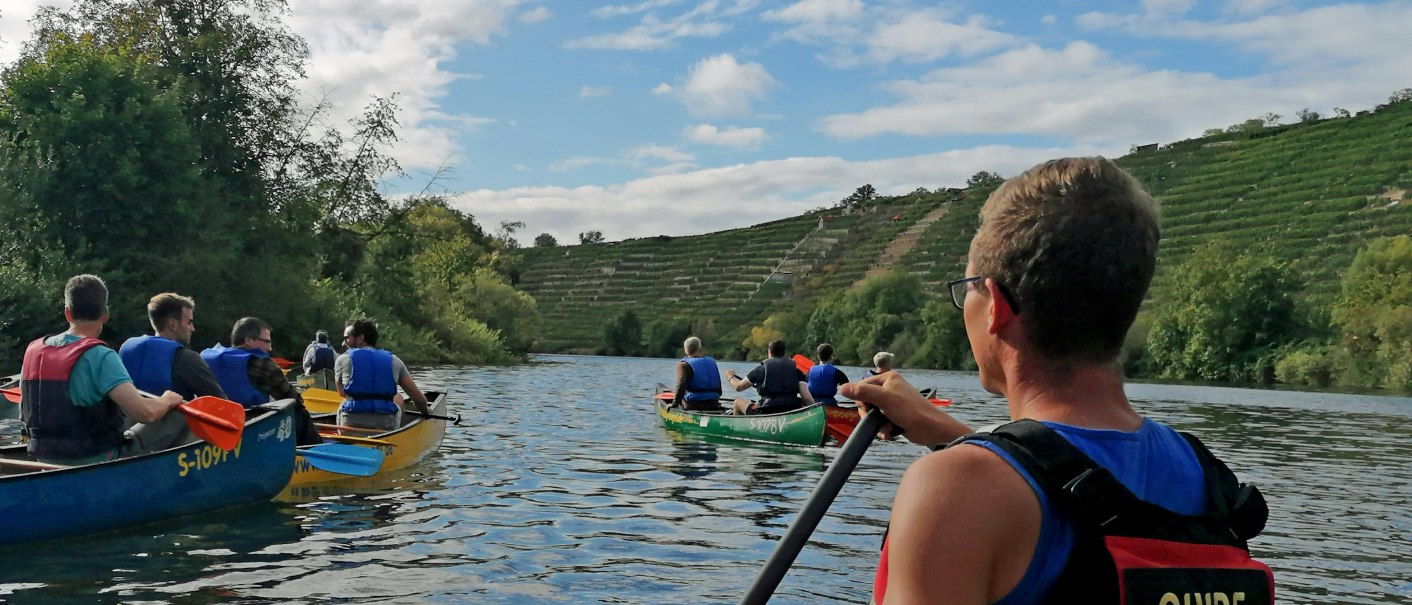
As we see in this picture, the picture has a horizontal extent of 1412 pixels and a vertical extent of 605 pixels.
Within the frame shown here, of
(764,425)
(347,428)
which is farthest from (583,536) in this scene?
(764,425)

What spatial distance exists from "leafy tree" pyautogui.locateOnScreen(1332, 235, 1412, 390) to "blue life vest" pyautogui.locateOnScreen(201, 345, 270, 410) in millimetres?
49435

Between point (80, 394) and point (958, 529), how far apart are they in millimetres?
7956

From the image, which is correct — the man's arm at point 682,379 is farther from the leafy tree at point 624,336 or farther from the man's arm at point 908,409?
the leafy tree at point 624,336

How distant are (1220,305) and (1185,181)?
51007mm

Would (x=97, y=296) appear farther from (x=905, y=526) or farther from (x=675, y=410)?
(x=675, y=410)

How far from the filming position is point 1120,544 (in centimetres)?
173

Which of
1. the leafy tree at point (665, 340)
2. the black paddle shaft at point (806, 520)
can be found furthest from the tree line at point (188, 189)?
the leafy tree at point (665, 340)

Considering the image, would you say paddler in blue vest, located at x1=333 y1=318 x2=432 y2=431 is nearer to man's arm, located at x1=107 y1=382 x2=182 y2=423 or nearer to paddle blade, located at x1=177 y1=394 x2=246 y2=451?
paddle blade, located at x1=177 y1=394 x2=246 y2=451

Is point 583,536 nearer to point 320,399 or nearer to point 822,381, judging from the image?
point 822,381

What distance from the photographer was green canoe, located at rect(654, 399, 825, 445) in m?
16.0

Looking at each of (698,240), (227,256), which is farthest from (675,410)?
(698,240)

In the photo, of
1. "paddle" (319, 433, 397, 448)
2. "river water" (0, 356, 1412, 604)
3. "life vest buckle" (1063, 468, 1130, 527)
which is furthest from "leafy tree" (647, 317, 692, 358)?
"life vest buckle" (1063, 468, 1130, 527)

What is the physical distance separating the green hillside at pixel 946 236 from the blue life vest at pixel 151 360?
41.3 m

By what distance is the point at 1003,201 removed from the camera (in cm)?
188
